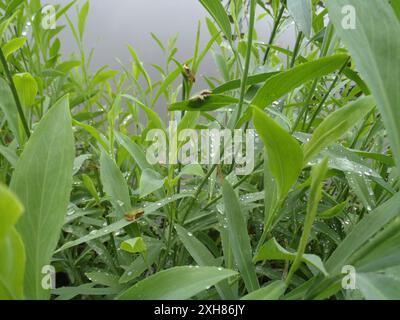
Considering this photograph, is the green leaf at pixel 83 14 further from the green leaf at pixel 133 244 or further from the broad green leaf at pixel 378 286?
the broad green leaf at pixel 378 286

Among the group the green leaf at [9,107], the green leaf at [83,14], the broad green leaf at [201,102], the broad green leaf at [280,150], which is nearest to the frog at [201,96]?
the broad green leaf at [201,102]

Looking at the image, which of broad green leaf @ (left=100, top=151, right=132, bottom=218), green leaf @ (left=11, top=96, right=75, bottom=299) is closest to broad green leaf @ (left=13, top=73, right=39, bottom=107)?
broad green leaf @ (left=100, top=151, right=132, bottom=218)

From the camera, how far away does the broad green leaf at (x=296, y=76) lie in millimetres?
283

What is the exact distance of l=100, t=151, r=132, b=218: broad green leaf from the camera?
38cm

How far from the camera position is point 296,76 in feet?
0.97

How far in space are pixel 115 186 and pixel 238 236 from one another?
0.13 metres

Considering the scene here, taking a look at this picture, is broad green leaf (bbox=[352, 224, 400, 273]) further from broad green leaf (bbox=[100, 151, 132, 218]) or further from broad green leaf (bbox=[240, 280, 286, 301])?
broad green leaf (bbox=[100, 151, 132, 218])

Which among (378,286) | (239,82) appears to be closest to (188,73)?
(239,82)

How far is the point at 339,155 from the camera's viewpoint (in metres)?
0.36

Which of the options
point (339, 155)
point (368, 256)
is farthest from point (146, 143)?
point (368, 256)

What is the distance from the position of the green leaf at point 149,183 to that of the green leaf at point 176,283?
0.37 ft

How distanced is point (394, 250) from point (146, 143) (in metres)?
0.41

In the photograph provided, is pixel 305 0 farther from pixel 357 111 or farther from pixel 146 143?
pixel 146 143
